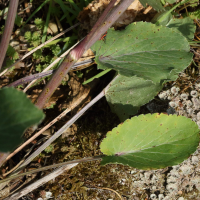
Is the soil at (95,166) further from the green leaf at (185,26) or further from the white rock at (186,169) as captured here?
the green leaf at (185,26)

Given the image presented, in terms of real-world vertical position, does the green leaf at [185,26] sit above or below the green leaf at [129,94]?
above

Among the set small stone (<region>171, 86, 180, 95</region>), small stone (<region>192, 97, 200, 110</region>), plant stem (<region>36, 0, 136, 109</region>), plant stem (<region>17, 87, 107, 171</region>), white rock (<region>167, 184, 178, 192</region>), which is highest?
plant stem (<region>36, 0, 136, 109</region>)

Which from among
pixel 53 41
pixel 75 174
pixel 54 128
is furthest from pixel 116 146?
pixel 53 41

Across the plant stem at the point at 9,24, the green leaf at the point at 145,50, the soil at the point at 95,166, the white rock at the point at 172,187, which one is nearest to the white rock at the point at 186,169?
the soil at the point at 95,166

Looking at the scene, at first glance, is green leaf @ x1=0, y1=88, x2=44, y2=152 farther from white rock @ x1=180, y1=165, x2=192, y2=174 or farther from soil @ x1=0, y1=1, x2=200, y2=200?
white rock @ x1=180, y1=165, x2=192, y2=174

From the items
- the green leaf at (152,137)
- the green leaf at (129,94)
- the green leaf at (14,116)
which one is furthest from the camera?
the green leaf at (129,94)

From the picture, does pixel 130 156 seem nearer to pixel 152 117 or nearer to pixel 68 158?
pixel 152 117

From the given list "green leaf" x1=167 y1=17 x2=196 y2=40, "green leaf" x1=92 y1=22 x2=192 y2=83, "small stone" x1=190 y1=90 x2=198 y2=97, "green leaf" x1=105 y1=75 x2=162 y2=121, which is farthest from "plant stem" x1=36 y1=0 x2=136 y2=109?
"small stone" x1=190 y1=90 x2=198 y2=97
